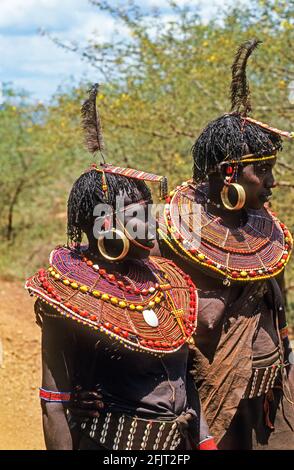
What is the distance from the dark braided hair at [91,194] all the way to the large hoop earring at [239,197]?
58cm

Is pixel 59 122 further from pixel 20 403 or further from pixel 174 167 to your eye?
pixel 20 403

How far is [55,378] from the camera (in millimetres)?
2432

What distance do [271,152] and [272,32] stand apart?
487cm

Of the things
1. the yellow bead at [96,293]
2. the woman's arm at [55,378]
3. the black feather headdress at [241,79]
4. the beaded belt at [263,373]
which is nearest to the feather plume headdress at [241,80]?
the black feather headdress at [241,79]

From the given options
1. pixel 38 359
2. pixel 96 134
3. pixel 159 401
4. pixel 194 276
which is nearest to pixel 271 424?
pixel 194 276

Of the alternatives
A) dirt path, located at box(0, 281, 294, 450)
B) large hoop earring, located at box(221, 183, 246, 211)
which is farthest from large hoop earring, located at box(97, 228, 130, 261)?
dirt path, located at box(0, 281, 294, 450)

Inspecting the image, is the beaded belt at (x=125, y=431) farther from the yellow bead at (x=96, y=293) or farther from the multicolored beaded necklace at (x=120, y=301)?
the yellow bead at (x=96, y=293)

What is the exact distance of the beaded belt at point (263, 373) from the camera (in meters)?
3.19

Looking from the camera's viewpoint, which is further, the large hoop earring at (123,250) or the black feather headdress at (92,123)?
the black feather headdress at (92,123)

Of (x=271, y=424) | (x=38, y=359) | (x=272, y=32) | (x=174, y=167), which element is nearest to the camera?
(x=271, y=424)

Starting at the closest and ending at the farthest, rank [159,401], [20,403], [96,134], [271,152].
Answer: [159,401] < [96,134] < [271,152] < [20,403]

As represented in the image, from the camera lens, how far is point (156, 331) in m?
2.60

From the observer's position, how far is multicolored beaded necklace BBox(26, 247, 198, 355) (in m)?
2.45

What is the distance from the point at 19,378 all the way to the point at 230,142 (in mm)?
4023
